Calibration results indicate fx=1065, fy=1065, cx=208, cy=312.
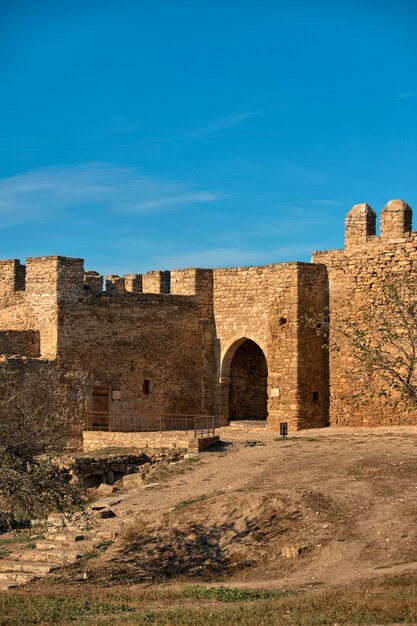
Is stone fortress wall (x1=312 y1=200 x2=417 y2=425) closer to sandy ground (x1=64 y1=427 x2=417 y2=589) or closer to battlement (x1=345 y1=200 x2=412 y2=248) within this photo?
battlement (x1=345 y1=200 x2=412 y2=248)

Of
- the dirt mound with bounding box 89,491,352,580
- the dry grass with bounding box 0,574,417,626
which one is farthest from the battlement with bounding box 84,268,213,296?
the dry grass with bounding box 0,574,417,626

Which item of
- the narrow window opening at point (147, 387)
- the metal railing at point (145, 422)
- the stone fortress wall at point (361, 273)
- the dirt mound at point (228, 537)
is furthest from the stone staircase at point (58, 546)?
the stone fortress wall at point (361, 273)

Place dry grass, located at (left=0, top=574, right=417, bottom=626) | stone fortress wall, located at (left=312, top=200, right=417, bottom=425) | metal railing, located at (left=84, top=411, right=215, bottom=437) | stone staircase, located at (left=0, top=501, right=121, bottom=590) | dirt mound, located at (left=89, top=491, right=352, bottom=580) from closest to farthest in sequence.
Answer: dry grass, located at (left=0, top=574, right=417, bottom=626) < dirt mound, located at (left=89, top=491, right=352, bottom=580) < stone staircase, located at (left=0, top=501, right=121, bottom=590) < stone fortress wall, located at (left=312, top=200, right=417, bottom=425) < metal railing, located at (left=84, top=411, right=215, bottom=437)

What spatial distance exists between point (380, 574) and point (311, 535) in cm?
282

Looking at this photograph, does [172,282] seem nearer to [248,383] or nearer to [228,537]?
[248,383]

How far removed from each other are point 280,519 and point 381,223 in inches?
443

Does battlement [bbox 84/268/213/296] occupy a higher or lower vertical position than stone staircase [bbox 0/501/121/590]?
higher

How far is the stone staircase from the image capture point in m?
20.0

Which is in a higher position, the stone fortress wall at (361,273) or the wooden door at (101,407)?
the stone fortress wall at (361,273)

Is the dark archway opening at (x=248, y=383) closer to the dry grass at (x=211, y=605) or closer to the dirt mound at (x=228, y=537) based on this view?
the dirt mound at (x=228, y=537)

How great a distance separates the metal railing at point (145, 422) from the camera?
30.4 meters

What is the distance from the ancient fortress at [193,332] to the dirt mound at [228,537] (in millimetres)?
8419

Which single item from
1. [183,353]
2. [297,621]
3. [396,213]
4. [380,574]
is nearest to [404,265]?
[396,213]

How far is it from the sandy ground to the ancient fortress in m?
4.38
